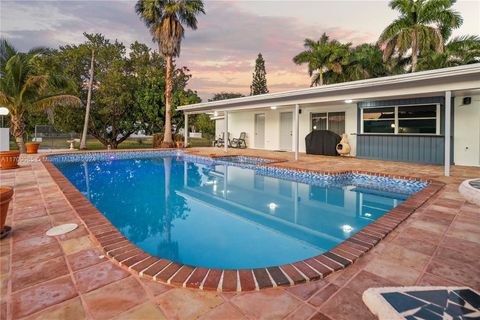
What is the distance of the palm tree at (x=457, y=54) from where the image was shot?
48.8 ft

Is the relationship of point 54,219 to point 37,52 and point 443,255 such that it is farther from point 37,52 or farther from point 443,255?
point 37,52

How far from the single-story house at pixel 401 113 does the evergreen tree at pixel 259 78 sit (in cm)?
2552

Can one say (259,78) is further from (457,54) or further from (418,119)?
(418,119)

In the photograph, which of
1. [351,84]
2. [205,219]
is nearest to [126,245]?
[205,219]

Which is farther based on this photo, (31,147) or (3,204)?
(31,147)

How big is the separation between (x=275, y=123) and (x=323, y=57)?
33.2 ft

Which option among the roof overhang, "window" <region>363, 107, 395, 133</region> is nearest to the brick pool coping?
the roof overhang

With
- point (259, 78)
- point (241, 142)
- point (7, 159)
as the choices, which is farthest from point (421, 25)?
point (259, 78)

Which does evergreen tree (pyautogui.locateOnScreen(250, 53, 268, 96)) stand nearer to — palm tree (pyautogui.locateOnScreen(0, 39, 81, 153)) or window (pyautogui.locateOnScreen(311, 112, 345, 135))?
window (pyautogui.locateOnScreen(311, 112, 345, 135))

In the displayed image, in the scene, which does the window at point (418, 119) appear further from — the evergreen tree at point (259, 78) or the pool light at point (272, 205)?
the evergreen tree at point (259, 78)

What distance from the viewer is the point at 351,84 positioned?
795 centimetres

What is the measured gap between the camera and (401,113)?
9.38 m

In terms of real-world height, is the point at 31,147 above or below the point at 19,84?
below

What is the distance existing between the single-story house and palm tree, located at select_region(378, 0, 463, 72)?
8.06 m
